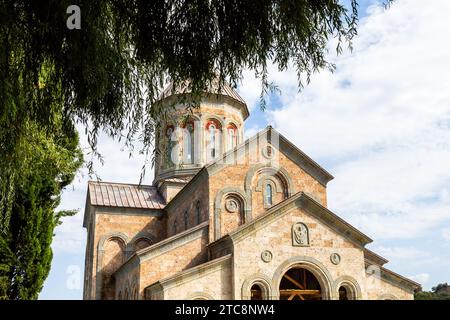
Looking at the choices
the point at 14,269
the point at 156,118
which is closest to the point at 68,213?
the point at 14,269

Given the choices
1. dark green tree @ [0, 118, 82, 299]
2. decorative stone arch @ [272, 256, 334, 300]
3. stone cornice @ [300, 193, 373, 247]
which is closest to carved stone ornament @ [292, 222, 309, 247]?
decorative stone arch @ [272, 256, 334, 300]

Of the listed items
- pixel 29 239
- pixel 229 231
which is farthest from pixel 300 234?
pixel 29 239

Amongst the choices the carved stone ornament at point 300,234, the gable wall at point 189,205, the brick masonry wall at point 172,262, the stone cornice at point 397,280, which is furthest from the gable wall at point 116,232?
the stone cornice at point 397,280

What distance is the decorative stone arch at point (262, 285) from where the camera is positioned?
14219mm

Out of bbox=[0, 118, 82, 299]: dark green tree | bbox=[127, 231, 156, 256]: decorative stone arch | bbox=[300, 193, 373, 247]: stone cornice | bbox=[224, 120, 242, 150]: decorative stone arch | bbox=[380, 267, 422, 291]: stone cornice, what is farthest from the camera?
bbox=[224, 120, 242, 150]: decorative stone arch

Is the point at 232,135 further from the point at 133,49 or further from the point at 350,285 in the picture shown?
the point at 133,49

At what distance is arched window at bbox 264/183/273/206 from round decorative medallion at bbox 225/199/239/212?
1.07 meters

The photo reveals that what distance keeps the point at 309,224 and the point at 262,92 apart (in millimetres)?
10174

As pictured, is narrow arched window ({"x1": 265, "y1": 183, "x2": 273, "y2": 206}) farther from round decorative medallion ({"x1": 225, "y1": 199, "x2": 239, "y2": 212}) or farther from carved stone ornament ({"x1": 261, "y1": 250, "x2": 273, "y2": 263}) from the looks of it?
carved stone ornament ({"x1": 261, "y1": 250, "x2": 273, "y2": 263})

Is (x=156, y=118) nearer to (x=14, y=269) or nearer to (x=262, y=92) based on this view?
(x=262, y=92)

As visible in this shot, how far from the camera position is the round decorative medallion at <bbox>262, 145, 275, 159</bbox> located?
18.3 m

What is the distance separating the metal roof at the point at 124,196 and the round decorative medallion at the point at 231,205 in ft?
17.4
